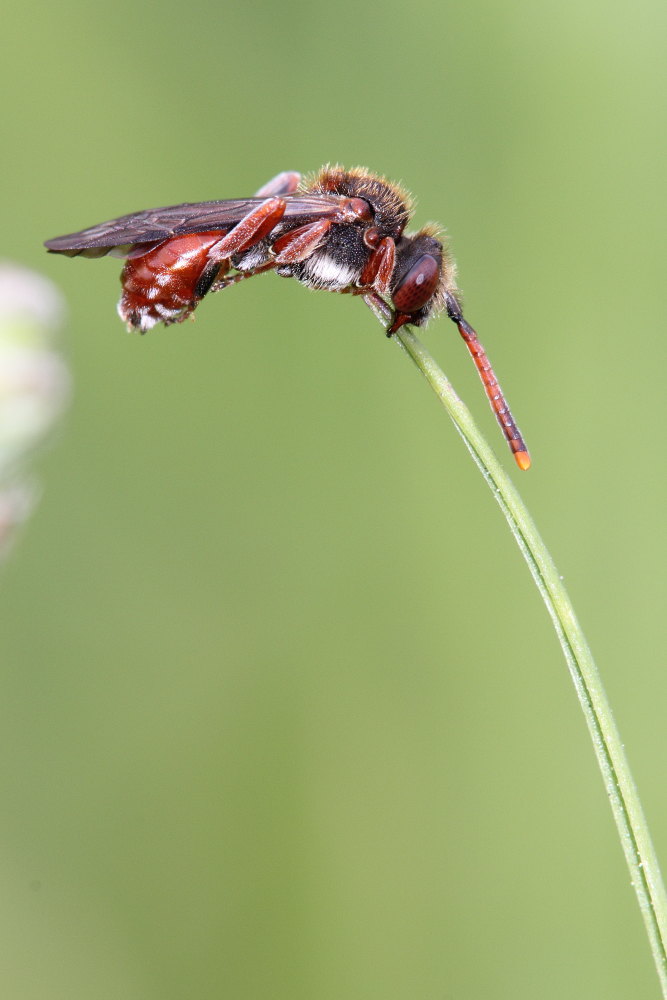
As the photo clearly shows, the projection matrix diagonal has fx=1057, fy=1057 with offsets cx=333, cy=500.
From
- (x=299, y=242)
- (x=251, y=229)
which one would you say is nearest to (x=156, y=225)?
(x=251, y=229)

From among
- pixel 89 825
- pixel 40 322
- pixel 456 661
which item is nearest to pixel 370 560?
pixel 456 661

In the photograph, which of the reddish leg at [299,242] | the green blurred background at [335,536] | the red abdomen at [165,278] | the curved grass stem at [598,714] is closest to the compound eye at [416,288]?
the reddish leg at [299,242]

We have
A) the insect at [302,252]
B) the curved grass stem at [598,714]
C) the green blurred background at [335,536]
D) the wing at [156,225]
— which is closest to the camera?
the curved grass stem at [598,714]

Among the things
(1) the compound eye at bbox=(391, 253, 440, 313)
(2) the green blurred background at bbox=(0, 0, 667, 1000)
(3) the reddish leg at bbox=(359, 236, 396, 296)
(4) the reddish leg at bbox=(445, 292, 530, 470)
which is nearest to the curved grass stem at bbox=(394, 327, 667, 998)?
(4) the reddish leg at bbox=(445, 292, 530, 470)

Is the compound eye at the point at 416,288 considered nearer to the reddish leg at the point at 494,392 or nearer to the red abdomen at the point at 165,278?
the reddish leg at the point at 494,392

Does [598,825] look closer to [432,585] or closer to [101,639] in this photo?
[432,585]

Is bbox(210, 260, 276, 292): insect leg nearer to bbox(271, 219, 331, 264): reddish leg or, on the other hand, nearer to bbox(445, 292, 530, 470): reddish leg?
bbox(271, 219, 331, 264): reddish leg
